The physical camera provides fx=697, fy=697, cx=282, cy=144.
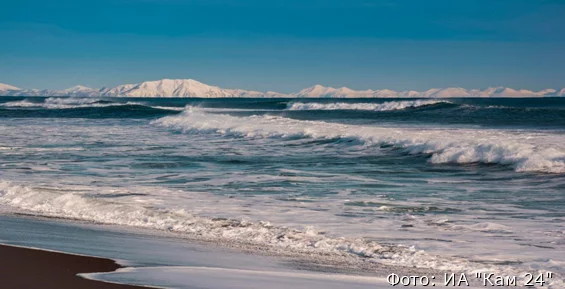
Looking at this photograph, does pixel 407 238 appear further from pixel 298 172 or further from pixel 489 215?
pixel 298 172

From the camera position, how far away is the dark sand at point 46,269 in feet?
16.4

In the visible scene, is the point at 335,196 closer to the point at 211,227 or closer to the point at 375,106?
the point at 211,227

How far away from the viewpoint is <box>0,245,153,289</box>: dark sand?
5.00 metres

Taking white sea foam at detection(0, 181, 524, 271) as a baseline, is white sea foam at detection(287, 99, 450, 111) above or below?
above

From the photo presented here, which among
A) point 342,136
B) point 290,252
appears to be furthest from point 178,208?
point 342,136

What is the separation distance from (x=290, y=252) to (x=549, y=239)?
262cm

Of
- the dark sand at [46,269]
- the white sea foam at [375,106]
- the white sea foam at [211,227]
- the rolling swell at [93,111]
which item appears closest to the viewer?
the dark sand at [46,269]

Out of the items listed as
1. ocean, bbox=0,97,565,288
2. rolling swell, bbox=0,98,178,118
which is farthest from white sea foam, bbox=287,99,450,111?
ocean, bbox=0,97,565,288

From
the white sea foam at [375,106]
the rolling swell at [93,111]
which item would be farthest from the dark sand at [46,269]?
the white sea foam at [375,106]

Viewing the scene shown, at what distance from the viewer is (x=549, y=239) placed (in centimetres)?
700

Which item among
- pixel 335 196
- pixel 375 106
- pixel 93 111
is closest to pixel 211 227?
pixel 335 196

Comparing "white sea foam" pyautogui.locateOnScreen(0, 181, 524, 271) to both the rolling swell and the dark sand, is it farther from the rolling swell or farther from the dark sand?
the rolling swell

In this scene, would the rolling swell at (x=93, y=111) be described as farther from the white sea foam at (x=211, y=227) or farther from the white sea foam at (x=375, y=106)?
the white sea foam at (x=211, y=227)

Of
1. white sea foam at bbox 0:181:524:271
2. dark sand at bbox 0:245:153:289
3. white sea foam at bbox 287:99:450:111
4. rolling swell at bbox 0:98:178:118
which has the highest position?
white sea foam at bbox 287:99:450:111
